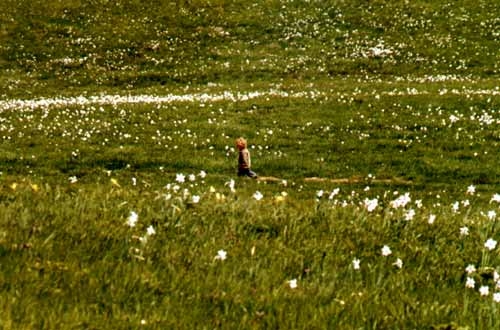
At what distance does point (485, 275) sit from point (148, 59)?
1646 inches

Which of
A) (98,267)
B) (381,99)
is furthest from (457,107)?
(98,267)

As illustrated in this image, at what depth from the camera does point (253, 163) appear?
22781 millimetres

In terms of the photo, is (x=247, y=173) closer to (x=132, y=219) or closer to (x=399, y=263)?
(x=132, y=219)

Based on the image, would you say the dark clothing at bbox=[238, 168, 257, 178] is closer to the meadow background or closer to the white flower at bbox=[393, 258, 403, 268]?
the meadow background

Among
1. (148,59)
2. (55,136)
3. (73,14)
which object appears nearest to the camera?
(55,136)

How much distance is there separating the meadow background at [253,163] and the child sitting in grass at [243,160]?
78 centimetres

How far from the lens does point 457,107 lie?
28375mm

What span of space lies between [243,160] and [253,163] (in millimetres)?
2786

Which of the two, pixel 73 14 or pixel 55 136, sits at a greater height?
pixel 73 14

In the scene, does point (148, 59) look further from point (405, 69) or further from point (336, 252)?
point (336, 252)

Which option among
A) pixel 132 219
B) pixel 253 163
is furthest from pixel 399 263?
pixel 253 163

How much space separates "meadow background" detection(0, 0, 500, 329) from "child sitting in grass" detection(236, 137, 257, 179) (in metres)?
Result: 0.78

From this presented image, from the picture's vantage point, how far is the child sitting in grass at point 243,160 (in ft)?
65.0

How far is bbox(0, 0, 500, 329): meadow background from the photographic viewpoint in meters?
4.47
